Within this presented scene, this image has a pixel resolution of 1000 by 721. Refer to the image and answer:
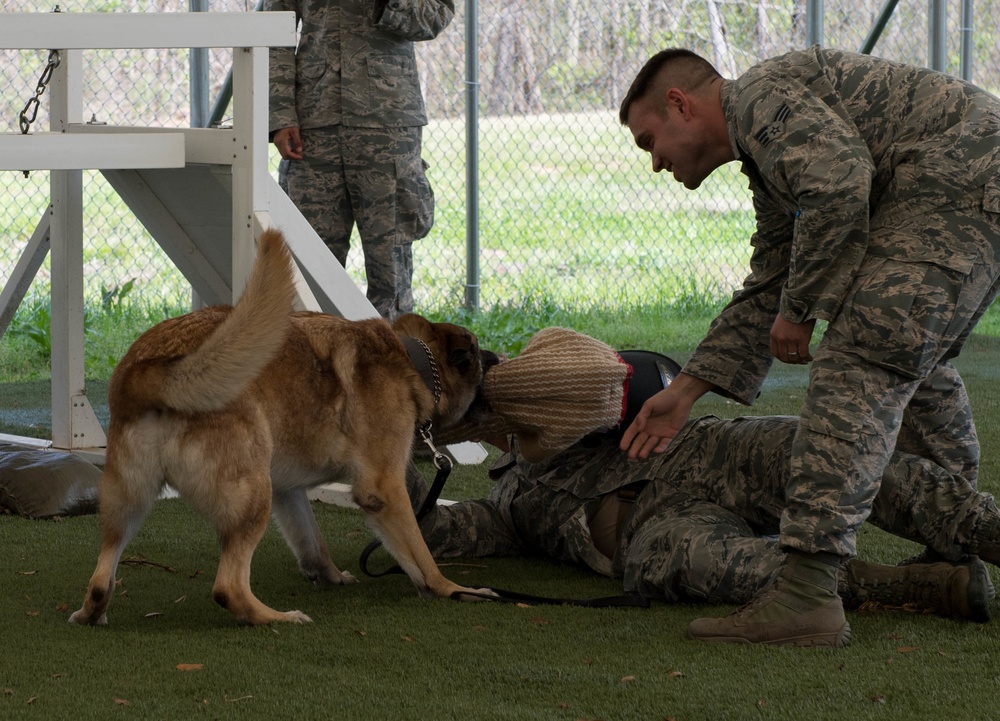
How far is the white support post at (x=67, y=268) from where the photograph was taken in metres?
4.31

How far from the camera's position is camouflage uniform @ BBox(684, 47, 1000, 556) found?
243 centimetres

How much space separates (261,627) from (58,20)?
1842 millimetres

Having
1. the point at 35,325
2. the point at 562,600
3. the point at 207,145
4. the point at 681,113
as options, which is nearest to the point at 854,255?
the point at 681,113

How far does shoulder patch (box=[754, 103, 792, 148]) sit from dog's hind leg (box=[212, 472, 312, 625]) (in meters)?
1.31

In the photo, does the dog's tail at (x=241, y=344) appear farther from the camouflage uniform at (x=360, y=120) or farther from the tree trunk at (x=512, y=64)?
the tree trunk at (x=512, y=64)

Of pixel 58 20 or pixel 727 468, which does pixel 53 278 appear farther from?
pixel 727 468

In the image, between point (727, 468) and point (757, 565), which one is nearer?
point (757, 565)

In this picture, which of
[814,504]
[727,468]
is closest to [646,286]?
[727,468]

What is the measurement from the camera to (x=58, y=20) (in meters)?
3.32

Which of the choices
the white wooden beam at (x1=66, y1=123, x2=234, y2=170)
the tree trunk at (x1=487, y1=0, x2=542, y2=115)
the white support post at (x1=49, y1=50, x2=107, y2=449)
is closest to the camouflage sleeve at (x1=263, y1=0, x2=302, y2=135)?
the white support post at (x1=49, y1=50, x2=107, y2=449)

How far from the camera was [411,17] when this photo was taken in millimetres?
4738

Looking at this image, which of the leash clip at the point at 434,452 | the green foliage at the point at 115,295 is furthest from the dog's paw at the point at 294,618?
the green foliage at the point at 115,295

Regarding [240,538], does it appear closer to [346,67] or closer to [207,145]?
[207,145]

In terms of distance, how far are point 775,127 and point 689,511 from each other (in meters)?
1.01
